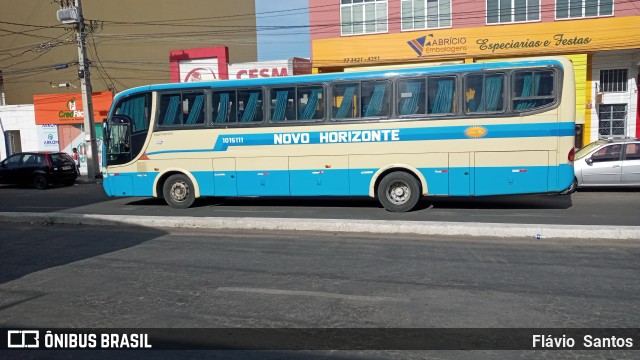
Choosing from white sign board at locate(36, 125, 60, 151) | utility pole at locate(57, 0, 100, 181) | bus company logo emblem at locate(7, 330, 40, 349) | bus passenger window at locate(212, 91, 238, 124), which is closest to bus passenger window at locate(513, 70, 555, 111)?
bus passenger window at locate(212, 91, 238, 124)

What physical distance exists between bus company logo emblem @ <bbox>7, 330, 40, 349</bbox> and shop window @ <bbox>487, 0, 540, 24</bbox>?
23755 mm

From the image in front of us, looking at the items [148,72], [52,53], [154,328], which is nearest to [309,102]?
[154,328]

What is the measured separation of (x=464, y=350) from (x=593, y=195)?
41.4ft

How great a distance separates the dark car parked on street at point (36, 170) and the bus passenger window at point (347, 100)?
15563 millimetres

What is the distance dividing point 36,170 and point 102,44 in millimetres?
25189

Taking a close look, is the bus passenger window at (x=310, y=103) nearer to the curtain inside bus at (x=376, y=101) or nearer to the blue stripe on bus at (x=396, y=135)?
the blue stripe on bus at (x=396, y=135)

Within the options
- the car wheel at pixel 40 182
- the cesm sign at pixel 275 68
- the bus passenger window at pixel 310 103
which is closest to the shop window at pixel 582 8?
the cesm sign at pixel 275 68

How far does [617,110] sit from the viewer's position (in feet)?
79.0

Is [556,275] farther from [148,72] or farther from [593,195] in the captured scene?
[148,72]

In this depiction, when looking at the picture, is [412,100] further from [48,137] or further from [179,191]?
[48,137]

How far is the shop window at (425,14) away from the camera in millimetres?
24766

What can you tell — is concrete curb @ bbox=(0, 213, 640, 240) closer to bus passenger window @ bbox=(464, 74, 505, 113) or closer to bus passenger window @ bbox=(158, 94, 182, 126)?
bus passenger window @ bbox=(464, 74, 505, 113)

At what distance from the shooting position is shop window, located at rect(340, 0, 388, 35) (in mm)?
25766

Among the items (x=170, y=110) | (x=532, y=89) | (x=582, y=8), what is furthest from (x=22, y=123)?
(x=582, y=8)
